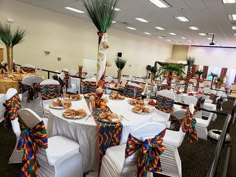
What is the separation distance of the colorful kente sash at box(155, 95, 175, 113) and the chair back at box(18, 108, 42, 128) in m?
2.24

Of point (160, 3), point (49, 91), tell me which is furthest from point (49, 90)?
point (160, 3)

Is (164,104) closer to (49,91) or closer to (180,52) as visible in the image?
(49,91)

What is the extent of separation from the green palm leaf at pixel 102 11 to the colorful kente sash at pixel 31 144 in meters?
1.53

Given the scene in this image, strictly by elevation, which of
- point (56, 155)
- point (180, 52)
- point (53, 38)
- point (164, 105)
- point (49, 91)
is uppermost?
point (180, 52)

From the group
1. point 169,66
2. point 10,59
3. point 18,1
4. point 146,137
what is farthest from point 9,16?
point 146,137

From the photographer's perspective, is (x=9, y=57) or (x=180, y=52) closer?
(x=9, y=57)

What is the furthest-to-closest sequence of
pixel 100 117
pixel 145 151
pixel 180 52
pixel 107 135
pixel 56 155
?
1. pixel 180 52
2. pixel 100 117
3. pixel 107 135
4. pixel 56 155
5. pixel 145 151

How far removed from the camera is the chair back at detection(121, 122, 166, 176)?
1.58 metres

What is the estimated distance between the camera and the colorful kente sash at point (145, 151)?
1.54 meters

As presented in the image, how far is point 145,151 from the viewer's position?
5.01 feet

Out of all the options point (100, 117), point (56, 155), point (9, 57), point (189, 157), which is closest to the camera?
point (56, 155)

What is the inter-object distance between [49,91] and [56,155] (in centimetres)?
175

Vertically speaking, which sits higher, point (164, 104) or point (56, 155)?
point (164, 104)

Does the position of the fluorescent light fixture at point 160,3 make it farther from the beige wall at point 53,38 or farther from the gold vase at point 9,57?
the beige wall at point 53,38
